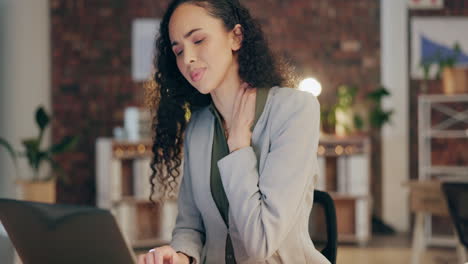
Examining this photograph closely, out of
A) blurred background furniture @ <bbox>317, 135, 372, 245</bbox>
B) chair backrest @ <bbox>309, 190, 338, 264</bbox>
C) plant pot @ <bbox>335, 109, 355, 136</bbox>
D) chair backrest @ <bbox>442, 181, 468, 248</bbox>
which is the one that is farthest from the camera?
plant pot @ <bbox>335, 109, 355, 136</bbox>

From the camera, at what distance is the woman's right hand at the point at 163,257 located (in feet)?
3.62

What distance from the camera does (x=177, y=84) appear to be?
151 centimetres

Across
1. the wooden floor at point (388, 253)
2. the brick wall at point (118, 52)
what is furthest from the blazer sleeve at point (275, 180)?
the brick wall at point (118, 52)

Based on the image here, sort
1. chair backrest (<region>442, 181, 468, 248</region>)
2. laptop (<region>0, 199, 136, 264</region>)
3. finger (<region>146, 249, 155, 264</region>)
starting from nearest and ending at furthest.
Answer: laptop (<region>0, 199, 136, 264</region>), finger (<region>146, 249, 155, 264</region>), chair backrest (<region>442, 181, 468, 248</region>)

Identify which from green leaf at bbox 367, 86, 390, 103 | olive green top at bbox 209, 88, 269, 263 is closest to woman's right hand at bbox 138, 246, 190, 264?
olive green top at bbox 209, 88, 269, 263

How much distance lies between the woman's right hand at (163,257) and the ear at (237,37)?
51 centimetres

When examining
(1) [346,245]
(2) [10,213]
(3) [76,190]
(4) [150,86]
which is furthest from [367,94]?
(2) [10,213]

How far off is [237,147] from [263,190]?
120mm

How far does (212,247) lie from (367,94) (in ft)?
15.5

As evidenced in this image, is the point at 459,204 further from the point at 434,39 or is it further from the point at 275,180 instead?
the point at 434,39

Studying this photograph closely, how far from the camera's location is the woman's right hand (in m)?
1.10

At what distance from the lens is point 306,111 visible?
4.18 feet

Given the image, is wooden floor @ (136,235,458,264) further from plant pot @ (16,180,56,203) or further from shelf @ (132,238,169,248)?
plant pot @ (16,180,56,203)

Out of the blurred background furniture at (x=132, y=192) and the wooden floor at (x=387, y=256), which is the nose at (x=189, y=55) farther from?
the blurred background furniture at (x=132, y=192)
